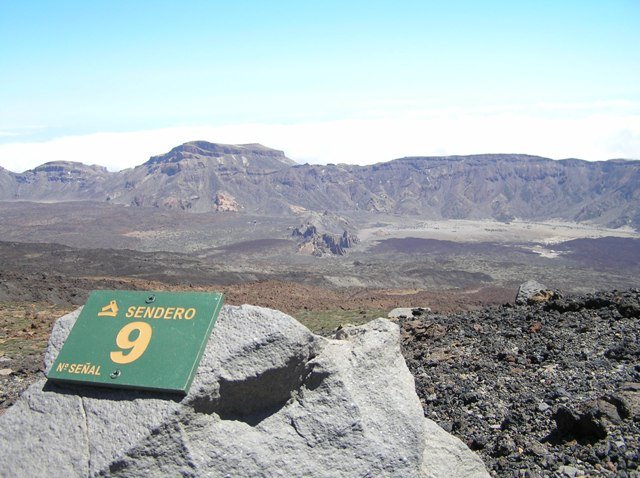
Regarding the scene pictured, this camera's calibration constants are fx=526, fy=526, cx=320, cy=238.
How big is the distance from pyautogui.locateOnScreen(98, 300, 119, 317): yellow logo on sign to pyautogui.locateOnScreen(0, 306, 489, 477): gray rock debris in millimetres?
624

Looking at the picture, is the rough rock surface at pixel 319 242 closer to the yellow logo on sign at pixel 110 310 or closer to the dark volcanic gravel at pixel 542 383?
the dark volcanic gravel at pixel 542 383

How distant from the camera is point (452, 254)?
3526 inches

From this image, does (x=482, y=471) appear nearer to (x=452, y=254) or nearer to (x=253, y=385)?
(x=253, y=385)

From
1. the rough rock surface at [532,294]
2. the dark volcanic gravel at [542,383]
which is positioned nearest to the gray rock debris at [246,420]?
the dark volcanic gravel at [542,383]

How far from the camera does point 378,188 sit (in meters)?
191

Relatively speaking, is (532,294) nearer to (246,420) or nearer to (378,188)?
(246,420)

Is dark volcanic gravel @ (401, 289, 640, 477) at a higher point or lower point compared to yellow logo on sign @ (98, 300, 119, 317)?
lower

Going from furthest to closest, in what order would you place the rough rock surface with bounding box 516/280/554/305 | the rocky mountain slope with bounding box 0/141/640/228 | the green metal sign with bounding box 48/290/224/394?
1. the rocky mountain slope with bounding box 0/141/640/228
2. the rough rock surface with bounding box 516/280/554/305
3. the green metal sign with bounding box 48/290/224/394

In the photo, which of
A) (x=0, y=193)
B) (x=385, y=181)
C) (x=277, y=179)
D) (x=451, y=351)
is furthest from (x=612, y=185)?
(x=0, y=193)

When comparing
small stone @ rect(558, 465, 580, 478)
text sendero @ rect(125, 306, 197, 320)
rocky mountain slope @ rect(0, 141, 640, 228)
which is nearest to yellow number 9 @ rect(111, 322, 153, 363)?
text sendero @ rect(125, 306, 197, 320)

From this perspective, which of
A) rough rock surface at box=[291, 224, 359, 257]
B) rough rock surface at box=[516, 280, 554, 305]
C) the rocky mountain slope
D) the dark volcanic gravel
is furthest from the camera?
the rocky mountain slope

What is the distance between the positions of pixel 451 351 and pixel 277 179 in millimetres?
168475

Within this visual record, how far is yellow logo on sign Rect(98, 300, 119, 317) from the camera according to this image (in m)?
5.66

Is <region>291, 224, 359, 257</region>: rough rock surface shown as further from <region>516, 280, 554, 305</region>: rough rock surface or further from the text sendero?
the text sendero
